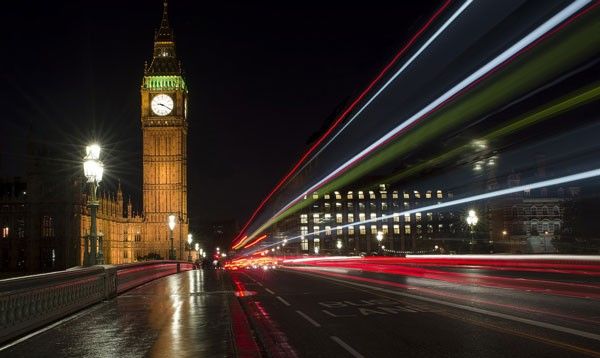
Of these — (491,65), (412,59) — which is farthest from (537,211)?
(491,65)

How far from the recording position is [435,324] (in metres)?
12.8

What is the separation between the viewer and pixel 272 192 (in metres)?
54.4

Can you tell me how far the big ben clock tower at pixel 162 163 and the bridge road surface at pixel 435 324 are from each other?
101m

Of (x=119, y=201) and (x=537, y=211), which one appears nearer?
(x=537, y=211)

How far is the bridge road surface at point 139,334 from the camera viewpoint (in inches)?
413

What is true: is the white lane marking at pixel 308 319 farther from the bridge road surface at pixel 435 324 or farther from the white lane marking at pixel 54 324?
the white lane marking at pixel 54 324

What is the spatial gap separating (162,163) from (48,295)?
107624 millimetres

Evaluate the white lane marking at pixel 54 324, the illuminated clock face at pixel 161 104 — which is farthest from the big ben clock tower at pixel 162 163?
the white lane marking at pixel 54 324

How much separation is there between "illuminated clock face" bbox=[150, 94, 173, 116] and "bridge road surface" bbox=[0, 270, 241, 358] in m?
105

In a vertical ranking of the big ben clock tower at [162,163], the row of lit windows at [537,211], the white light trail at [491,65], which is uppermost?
the big ben clock tower at [162,163]

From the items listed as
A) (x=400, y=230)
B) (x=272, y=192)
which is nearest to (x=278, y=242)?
(x=272, y=192)

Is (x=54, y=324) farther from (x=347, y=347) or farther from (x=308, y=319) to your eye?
(x=347, y=347)

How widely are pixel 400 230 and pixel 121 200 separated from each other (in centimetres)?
5779

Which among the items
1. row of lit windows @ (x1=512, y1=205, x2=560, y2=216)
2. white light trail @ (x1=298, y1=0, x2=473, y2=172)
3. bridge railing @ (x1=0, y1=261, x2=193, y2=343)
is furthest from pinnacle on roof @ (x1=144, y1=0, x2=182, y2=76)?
bridge railing @ (x1=0, y1=261, x2=193, y2=343)
